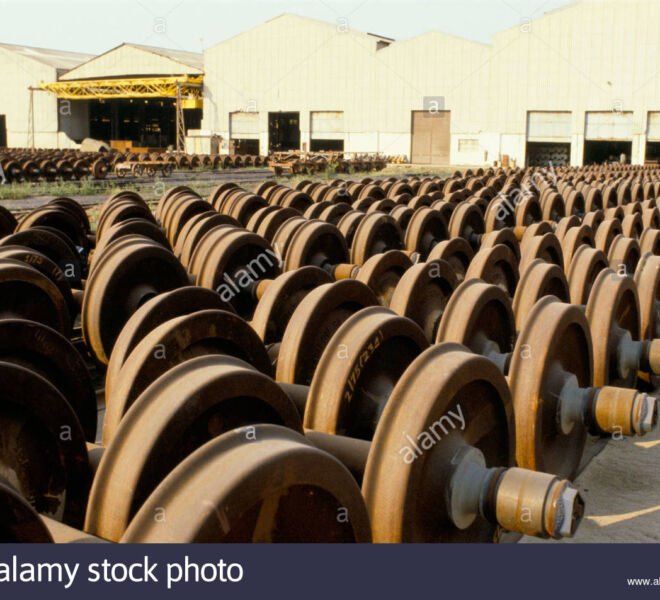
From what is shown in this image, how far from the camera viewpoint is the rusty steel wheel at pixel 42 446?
2.37 meters

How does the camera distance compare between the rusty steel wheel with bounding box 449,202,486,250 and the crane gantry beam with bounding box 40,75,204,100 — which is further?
the crane gantry beam with bounding box 40,75,204,100

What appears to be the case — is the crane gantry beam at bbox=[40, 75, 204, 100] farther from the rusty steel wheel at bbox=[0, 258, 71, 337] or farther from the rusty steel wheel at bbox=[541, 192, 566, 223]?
the rusty steel wheel at bbox=[0, 258, 71, 337]

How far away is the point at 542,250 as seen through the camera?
5.59m

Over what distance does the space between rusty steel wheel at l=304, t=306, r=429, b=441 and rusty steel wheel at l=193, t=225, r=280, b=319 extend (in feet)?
7.44

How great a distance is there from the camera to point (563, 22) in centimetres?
3019

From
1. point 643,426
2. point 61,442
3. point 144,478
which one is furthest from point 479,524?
point 61,442

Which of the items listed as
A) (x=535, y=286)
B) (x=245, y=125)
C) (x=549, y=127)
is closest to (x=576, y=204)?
(x=535, y=286)

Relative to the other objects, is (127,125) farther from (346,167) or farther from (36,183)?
(36,183)

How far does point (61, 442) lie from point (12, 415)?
19cm

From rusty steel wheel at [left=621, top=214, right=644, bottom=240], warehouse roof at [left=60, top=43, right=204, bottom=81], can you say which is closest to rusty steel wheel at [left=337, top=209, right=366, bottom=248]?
rusty steel wheel at [left=621, top=214, right=644, bottom=240]

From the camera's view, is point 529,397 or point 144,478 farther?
point 529,397

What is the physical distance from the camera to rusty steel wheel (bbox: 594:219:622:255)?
21.8 feet

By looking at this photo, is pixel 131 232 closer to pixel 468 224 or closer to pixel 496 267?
pixel 496 267

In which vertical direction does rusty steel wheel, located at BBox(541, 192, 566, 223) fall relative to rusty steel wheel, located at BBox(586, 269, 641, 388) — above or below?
above
